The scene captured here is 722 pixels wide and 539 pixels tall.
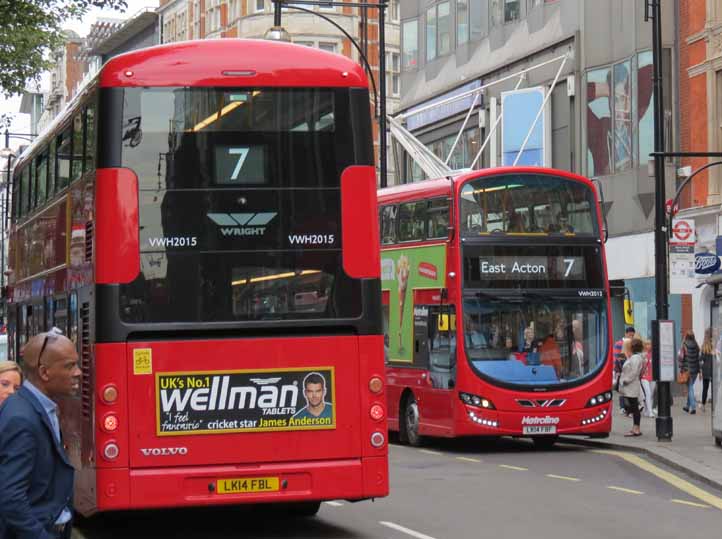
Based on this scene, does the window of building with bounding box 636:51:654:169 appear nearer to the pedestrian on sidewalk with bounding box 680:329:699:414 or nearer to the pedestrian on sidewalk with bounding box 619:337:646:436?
the pedestrian on sidewalk with bounding box 680:329:699:414

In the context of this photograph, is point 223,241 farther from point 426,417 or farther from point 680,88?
point 680,88

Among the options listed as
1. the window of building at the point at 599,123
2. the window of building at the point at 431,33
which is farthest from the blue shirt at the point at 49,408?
the window of building at the point at 431,33

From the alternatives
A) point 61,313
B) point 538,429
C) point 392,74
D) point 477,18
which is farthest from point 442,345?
point 392,74

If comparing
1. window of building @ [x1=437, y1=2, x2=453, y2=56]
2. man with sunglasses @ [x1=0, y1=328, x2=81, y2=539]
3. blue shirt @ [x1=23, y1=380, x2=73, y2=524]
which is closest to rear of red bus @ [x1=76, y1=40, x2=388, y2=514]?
man with sunglasses @ [x1=0, y1=328, x2=81, y2=539]

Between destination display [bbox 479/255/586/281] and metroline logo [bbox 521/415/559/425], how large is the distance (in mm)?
1996

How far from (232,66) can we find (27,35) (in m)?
17.8

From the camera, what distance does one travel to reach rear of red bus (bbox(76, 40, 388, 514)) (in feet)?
40.2

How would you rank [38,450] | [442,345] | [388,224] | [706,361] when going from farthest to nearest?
[706,361] < [388,224] < [442,345] < [38,450]

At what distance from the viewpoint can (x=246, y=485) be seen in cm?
1243

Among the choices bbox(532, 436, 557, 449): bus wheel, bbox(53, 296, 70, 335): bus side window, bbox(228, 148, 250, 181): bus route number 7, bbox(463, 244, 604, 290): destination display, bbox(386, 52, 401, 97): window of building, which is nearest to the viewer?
bbox(228, 148, 250, 181): bus route number 7

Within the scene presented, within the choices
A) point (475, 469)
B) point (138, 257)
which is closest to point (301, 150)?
point (138, 257)

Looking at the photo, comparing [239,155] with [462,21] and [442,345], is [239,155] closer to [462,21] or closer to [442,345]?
[442,345]

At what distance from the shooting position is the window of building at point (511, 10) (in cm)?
4428

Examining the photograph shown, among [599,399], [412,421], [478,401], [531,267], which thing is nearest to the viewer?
[478,401]
